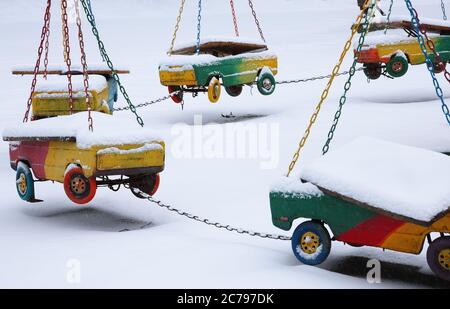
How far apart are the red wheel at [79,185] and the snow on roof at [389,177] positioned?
2213 mm

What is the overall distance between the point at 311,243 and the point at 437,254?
3.08 feet

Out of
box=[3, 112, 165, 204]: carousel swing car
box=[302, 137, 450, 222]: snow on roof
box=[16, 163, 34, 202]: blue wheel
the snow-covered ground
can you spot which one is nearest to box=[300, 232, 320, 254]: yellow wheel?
the snow-covered ground

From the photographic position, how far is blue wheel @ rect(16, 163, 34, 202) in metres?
7.42

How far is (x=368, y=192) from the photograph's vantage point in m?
5.18

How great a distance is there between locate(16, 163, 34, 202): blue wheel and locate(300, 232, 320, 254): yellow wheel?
10.1ft

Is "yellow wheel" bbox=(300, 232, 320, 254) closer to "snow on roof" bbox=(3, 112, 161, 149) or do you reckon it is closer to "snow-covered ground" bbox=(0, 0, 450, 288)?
"snow-covered ground" bbox=(0, 0, 450, 288)

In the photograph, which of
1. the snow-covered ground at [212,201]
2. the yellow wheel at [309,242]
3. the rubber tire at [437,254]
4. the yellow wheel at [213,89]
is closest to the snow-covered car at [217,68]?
the yellow wheel at [213,89]

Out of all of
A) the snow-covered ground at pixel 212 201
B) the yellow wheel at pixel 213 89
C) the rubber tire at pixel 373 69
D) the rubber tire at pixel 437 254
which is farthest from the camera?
the rubber tire at pixel 373 69

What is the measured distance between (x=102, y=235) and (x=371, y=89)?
28.4 ft

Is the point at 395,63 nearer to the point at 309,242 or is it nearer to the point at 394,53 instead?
the point at 394,53

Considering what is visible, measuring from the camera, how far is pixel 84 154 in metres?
6.79

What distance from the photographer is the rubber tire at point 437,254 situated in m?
5.00

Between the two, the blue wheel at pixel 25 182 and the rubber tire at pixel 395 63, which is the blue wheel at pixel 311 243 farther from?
the rubber tire at pixel 395 63

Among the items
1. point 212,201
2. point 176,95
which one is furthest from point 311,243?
point 176,95
